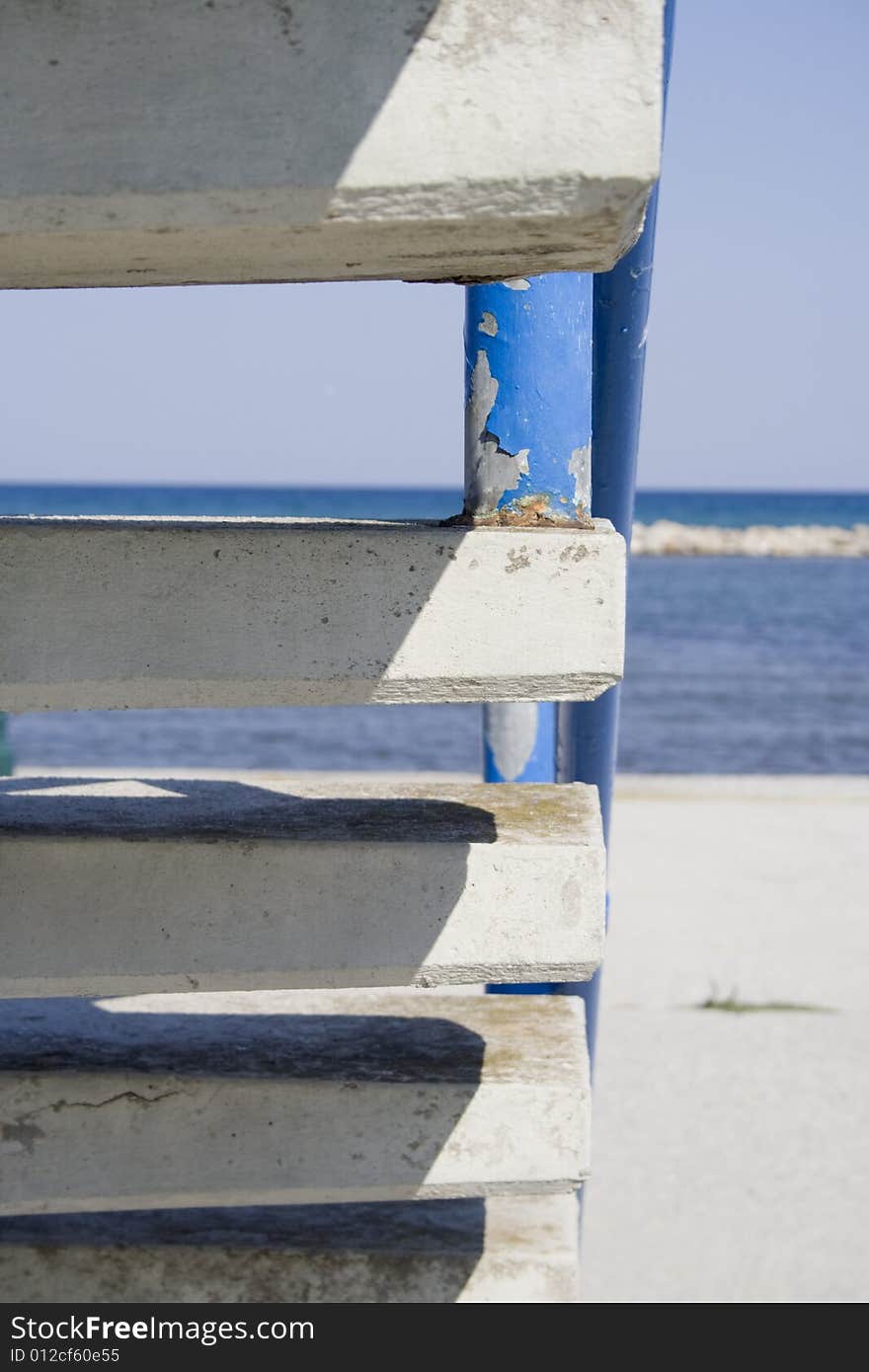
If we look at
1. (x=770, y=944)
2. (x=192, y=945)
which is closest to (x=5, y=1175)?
(x=192, y=945)

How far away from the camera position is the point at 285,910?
85.4 inches

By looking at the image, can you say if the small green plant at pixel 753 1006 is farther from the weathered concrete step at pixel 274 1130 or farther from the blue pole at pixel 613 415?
the weathered concrete step at pixel 274 1130

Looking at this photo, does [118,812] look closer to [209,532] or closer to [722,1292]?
[209,532]

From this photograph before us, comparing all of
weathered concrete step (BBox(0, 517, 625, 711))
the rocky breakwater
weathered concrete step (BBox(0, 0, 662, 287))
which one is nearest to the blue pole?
weathered concrete step (BBox(0, 517, 625, 711))

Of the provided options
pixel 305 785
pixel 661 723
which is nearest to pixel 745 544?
pixel 661 723

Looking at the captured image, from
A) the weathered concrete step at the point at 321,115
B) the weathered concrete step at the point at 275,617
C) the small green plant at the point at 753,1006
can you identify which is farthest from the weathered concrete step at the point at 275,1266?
the small green plant at the point at 753,1006

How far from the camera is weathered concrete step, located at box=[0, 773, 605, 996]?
2145 mm

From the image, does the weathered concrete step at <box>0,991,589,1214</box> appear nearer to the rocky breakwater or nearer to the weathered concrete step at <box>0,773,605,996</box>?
the weathered concrete step at <box>0,773,605,996</box>

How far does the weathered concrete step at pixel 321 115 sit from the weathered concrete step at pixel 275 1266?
7.01ft

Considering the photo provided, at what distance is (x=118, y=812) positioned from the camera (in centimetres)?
244

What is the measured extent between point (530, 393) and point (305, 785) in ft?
2.88

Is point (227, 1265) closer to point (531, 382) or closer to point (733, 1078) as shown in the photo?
point (531, 382)

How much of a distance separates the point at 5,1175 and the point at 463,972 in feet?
2.84
